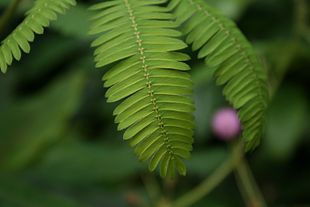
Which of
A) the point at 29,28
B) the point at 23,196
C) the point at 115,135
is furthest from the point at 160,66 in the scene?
the point at 115,135

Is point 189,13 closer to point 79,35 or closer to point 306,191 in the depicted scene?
point 79,35

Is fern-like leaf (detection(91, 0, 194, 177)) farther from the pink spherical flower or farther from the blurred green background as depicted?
the pink spherical flower

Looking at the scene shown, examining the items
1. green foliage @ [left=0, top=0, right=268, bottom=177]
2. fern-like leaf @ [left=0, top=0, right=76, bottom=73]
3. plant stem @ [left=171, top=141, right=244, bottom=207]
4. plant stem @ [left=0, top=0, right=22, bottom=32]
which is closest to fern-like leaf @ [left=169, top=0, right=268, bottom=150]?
green foliage @ [left=0, top=0, right=268, bottom=177]

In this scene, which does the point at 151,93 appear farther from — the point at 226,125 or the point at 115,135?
the point at 115,135

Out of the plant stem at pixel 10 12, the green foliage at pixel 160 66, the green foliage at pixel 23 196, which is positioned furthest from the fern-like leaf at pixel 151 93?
the green foliage at pixel 23 196

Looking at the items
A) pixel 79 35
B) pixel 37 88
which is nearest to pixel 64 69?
pixel 37 88
